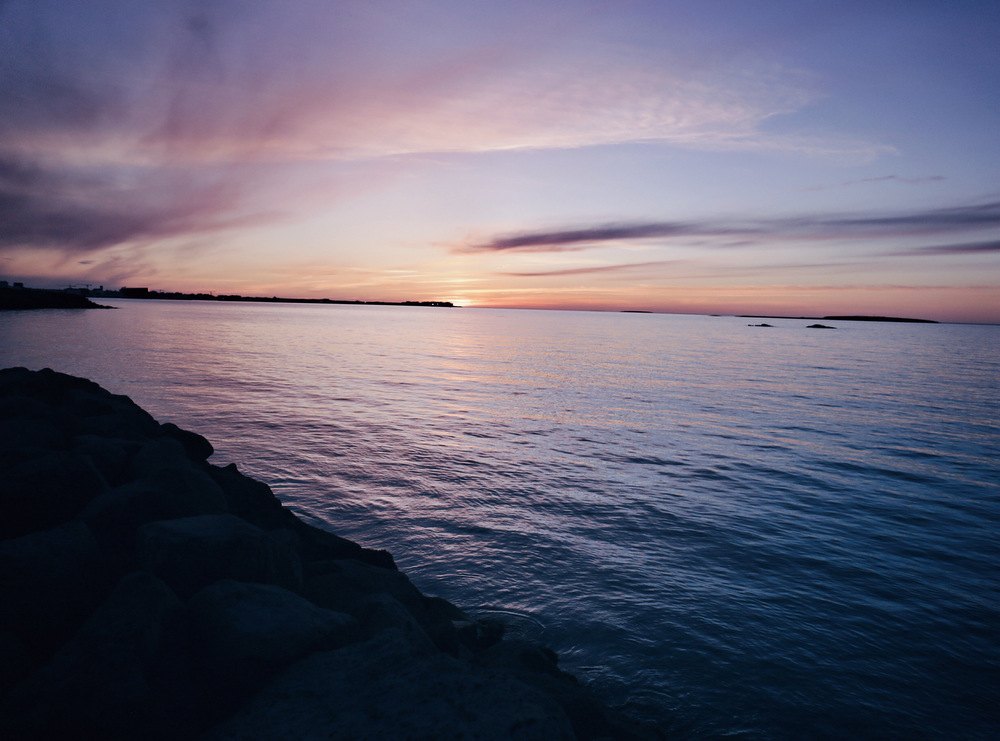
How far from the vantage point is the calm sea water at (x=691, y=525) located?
612 cm

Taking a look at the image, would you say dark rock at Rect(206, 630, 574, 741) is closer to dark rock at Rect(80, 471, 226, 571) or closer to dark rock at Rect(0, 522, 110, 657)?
dark rock at Rect(0, 522, 110, 657)

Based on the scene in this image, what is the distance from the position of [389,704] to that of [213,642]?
1547 mm

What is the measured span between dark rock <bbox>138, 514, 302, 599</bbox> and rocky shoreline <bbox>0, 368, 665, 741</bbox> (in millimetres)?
14

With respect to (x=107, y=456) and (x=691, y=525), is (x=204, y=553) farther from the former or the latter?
(x=691, y=525)

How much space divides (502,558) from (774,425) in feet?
52.8

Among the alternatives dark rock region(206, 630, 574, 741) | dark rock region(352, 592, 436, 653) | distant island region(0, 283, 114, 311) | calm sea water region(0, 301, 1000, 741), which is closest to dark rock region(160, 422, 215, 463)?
calm sea water region(0, 301, 1000, 741)

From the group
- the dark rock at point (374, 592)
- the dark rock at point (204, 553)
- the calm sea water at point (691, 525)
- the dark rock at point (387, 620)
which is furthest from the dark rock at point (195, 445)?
the dark rock at point (387, 620)

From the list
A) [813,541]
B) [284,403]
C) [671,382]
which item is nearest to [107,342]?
[284,403]

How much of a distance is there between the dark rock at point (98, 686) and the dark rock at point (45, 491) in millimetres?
2522

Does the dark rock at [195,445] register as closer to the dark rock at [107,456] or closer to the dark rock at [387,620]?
the dark rock at [107,456]

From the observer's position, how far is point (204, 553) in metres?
5.07

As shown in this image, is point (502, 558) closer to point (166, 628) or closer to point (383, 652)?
point (383, 652)

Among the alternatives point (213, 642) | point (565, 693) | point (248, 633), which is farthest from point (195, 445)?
point (565, 693)

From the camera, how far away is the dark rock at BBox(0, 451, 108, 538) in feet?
18.1
